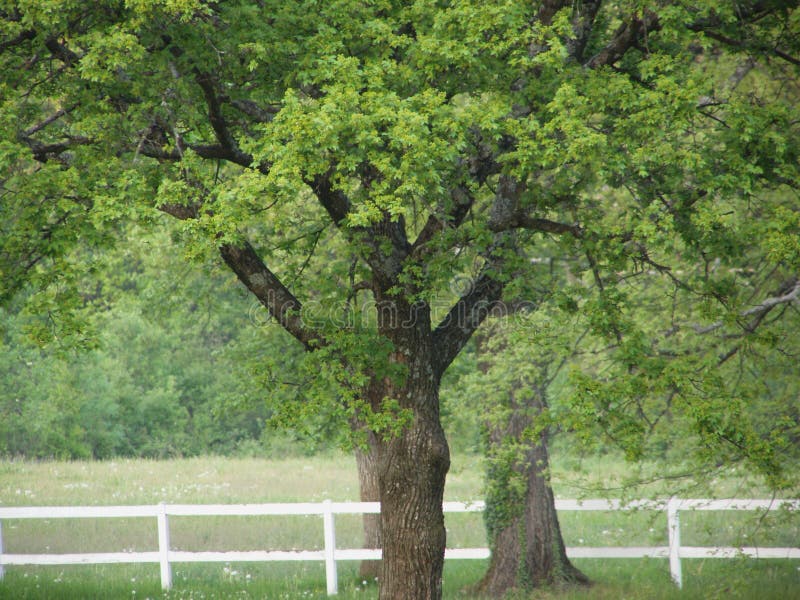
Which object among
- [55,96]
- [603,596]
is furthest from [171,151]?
[603,596]

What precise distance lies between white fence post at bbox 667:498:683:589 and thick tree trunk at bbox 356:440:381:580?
4.09 metres

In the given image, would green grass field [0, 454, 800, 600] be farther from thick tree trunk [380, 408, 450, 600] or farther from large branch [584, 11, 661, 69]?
large branch [584, 11, 661, 69]

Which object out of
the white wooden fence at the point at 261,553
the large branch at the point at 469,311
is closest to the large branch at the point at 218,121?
the large branch at the point at 469,311

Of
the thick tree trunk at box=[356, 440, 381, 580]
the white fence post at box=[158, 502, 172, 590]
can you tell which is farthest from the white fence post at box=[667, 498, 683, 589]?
the white fence post at box=[158, 502, 172, 590]

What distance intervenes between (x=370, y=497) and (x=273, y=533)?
5020 millimetres

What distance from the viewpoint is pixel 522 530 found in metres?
12.5

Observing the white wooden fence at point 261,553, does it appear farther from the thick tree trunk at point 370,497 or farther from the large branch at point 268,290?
the large branch at point 268,290

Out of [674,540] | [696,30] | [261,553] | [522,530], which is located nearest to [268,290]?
[696,30]

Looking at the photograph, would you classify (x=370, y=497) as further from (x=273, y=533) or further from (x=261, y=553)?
(x=273, y=533)

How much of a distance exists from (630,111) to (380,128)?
7.19 ft

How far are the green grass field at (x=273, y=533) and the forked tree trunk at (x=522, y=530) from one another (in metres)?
0.35

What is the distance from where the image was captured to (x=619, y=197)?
15.3 meters

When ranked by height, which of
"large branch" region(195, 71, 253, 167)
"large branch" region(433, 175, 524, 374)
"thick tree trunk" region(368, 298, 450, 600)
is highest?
"large branch" region(195, 71, 253, 167)

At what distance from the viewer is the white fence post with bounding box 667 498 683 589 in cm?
1234
